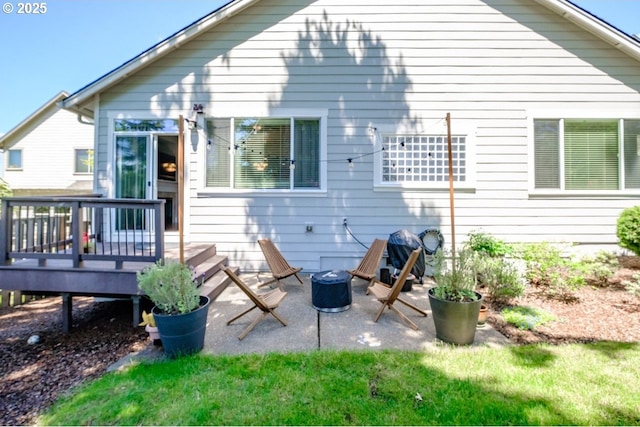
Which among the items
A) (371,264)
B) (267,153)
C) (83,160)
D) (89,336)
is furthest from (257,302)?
(83,160)

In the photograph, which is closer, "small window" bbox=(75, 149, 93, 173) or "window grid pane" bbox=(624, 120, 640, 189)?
"window grid pane" bbox=(624, 120, 640, 189)

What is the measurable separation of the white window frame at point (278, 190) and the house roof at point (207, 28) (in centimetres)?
151

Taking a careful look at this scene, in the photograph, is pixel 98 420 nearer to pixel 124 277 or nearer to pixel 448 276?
pixel 124 277

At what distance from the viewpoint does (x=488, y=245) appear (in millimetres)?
5652

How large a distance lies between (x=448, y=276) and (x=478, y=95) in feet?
15.3

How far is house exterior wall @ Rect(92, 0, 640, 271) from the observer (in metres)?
6.06

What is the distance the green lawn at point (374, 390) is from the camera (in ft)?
7.00

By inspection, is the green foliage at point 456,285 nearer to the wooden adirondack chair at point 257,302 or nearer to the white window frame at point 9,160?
the wooden adirondack chair at point 257,302

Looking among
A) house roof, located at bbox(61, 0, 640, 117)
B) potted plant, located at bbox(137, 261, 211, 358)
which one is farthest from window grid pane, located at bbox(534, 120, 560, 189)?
potted plant, located at bbox(137, 261, 211, 358)

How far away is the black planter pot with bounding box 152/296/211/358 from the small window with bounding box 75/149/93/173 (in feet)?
51.3

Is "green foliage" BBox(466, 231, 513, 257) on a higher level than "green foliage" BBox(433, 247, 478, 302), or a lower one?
higher

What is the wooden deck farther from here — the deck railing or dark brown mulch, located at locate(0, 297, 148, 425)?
dark brown mulch, located at locate(0, 297, 148, 425)

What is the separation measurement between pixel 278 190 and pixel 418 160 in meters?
3.02

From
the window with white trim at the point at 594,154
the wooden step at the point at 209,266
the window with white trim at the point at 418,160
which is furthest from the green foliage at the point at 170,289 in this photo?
the window with white trim at the point at 594,154
